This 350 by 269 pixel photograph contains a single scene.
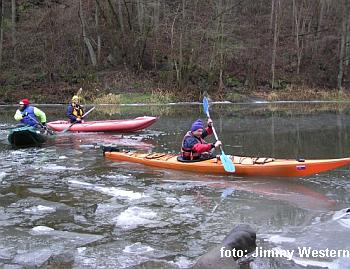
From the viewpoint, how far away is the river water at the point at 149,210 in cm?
474

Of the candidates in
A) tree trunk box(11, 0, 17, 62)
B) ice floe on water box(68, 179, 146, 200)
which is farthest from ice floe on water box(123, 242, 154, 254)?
tree trunk box(11, 0, 17, 62)

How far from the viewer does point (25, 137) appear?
11836mm

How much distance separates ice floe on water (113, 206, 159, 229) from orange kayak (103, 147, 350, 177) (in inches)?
92.0

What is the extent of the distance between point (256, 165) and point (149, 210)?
7.96 feet

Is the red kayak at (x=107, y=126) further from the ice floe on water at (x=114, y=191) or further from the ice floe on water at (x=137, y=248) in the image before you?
the ice floe on water at (x=137, y=248)

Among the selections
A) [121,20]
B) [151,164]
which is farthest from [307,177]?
[121,20]

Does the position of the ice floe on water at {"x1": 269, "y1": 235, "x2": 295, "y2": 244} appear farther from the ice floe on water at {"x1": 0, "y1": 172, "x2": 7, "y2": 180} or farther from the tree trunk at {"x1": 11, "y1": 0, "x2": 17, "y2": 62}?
the tree trunk at {"x1": 11, "y1": 0, "x2": 17, "y2": 62}

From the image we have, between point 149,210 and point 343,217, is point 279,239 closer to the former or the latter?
point 343,217

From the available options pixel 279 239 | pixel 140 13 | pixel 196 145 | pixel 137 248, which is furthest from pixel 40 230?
pixel 140 13

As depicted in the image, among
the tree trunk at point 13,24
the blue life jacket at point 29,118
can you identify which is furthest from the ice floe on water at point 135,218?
the tree trunk at point 13,24

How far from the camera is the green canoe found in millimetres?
11703

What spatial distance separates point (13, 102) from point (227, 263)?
23.7 m

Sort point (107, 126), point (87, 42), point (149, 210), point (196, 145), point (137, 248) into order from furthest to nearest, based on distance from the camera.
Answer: point (87, 42) < point (107, 126) < point (196, 145) < point (149, 210) < point (137, 248)

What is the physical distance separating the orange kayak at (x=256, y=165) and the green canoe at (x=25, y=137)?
383 centimetres
